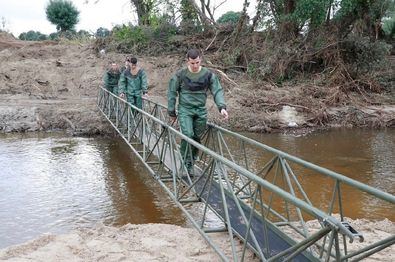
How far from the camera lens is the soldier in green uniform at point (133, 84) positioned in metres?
9.44

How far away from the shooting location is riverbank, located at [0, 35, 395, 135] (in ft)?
46.5

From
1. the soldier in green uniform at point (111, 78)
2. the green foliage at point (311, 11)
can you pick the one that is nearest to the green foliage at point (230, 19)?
the green foliage at point (311, 11)

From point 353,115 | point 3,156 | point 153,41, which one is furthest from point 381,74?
point 3,156

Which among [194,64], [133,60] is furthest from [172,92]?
[133,60]

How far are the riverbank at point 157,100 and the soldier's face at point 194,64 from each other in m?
7.85

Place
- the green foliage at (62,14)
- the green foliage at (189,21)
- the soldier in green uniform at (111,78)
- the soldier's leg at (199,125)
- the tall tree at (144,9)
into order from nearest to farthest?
the soldier's leg at (199,125), the soldier in green uniform at (111,78), the green foliage at (189,21), the tall tree at (144,9), the green foliage at (62,14)

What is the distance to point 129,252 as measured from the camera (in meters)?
4.73

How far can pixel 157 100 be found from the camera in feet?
54.2

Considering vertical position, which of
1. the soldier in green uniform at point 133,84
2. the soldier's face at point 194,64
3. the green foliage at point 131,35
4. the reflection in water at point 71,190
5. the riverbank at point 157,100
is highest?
the green foliage at point 131,35

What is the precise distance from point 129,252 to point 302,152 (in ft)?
23.4

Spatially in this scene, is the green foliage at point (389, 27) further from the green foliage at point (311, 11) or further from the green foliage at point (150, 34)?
the green foliage at point (150, 34)

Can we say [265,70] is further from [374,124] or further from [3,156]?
[3,156]

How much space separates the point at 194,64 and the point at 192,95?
42cm

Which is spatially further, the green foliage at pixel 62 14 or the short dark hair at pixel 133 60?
the green foliage at pixel 62 14
